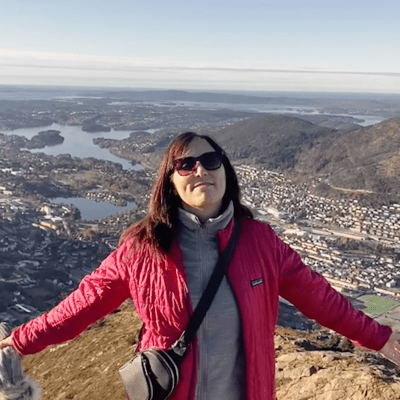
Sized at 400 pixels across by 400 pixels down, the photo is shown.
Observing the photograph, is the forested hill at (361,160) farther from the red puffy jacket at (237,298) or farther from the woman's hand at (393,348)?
the red puffy jacket at (237,298)

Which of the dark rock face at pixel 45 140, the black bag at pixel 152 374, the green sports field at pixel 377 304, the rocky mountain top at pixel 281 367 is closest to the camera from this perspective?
the black bag at pixel 152 374

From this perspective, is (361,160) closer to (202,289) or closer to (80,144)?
(80,144)

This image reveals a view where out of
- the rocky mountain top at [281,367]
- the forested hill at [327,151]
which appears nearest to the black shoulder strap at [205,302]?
the rocky mountain top at [281,367]

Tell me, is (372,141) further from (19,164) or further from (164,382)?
(164,382)

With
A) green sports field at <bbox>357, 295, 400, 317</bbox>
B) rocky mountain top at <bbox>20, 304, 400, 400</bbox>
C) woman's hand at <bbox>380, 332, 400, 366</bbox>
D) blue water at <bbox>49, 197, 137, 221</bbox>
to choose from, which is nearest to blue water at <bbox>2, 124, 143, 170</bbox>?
blue water at <bbox>49, 197, 137, 221</bbox>

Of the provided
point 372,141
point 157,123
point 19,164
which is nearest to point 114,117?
point 157,123

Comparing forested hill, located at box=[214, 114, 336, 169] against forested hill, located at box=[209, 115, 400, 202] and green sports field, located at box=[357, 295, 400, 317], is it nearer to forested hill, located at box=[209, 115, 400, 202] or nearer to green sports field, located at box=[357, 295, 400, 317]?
forested hill, located at box=[209, 115, 400, 202]

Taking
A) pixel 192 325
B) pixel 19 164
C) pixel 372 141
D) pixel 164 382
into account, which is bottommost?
Result: pixel 19 164

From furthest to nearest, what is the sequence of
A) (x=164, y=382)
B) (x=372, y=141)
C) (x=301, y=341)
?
1. (x=372, y=141)
2. (x=301, y=341)
3. (x=164, y=382)
